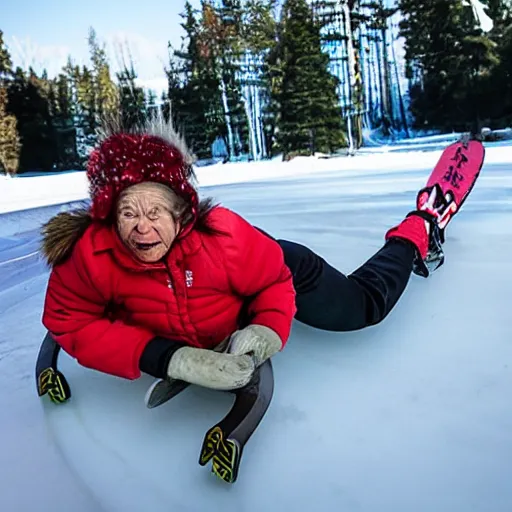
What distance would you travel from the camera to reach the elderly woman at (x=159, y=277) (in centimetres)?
58

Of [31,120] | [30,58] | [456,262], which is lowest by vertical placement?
[456,262]

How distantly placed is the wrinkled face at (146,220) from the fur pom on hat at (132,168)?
12mm

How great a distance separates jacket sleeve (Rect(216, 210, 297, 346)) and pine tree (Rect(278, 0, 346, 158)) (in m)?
4.00

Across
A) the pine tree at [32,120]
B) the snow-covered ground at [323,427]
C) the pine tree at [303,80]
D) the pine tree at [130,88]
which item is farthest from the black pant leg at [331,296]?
the pine tree at [32,120]

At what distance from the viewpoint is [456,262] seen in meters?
1.23

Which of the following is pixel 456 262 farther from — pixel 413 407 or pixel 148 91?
pixel 148 91

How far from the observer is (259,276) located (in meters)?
0.63

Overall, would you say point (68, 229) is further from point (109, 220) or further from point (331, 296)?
point (331, 296)

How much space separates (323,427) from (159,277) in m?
0.27

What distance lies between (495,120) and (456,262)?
338 centimetres

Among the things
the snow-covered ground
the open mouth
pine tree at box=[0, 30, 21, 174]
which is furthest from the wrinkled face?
pine tree at box=[0, 30, 21, 174]

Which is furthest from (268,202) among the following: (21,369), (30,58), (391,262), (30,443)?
(30,58)

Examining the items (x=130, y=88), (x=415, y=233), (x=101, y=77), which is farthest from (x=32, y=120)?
(x=415, y=233)

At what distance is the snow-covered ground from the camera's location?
0.48 meters
